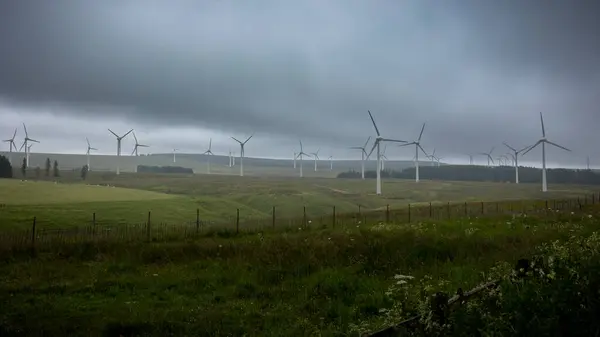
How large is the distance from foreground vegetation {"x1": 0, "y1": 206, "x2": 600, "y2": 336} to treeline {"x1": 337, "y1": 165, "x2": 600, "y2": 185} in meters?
134

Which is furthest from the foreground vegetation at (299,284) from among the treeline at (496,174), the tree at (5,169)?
the treeline at (496,174)

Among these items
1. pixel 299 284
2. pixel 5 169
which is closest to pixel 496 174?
pixel 5 169

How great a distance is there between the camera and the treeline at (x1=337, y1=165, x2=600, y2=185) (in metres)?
141

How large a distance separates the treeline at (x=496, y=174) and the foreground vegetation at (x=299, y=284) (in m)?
134

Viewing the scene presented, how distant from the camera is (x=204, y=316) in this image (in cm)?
1154

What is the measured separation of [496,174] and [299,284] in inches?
6264

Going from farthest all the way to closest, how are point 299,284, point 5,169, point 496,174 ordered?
point 496,174 < point 5,169 < point 299,284

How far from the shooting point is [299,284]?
49.4 ft

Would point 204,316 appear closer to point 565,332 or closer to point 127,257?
point 565,332

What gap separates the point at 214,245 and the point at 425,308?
16018 mm

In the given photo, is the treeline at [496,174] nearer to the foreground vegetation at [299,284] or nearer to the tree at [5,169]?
the tree at [5,169]

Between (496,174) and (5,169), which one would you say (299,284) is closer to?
(5,169)

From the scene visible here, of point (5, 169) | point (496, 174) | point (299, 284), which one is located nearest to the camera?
point (299, 284)

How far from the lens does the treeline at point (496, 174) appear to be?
141425 mm
